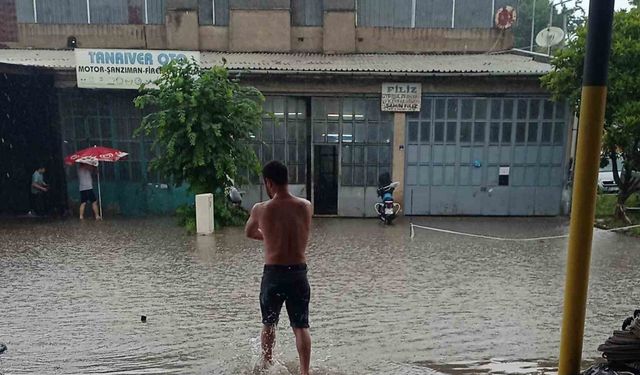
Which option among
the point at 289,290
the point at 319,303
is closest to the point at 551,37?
the point at 319,303

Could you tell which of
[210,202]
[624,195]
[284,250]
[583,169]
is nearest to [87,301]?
[284,250]

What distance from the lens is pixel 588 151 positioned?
253 centimetres

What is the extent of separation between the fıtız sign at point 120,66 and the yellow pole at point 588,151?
11.0 meters

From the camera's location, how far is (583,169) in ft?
8.34

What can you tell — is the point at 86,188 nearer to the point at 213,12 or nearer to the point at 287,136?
the point at 287,136

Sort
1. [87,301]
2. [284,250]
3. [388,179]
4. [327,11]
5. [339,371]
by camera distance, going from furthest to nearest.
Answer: [327,11], [388,179], [87,301], [339,371], [284,250]

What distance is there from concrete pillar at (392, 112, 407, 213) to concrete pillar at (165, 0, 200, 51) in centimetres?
715

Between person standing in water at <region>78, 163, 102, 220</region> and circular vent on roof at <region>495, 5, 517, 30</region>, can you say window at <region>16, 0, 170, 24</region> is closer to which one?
person standing in water at <region>78, 163, 102, 220</region>

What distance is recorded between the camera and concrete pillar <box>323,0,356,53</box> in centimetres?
1575

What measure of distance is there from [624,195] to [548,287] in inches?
262

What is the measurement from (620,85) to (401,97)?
4.96m

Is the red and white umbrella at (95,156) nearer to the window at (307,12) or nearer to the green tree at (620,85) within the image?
the window at (307,12)

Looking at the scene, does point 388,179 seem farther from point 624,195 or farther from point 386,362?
point 386,362

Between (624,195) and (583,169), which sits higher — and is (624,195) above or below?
below
